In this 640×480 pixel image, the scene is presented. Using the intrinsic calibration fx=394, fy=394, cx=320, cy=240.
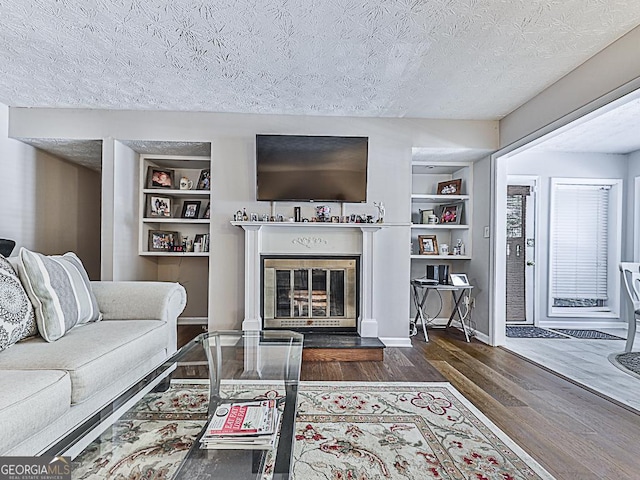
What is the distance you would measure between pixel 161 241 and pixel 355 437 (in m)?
3.40

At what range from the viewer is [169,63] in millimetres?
2895

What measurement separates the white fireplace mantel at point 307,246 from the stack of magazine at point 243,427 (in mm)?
2335

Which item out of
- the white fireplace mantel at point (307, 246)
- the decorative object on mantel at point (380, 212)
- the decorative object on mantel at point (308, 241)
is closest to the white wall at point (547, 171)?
the decorative object on mantel at point (380, 212)

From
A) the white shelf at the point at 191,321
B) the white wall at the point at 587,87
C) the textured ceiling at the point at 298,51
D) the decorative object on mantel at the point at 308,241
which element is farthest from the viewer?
the white shelf at the point at 191,321

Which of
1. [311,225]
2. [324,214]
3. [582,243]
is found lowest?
[582,243]

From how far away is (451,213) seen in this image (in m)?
4.80

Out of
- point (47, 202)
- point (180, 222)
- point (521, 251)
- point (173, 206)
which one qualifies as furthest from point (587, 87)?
point (47, 202)

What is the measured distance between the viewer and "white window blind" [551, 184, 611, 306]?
526 cm

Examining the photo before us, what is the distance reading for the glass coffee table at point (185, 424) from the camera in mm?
1084

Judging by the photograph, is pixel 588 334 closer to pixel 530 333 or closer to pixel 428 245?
pixel 530 333

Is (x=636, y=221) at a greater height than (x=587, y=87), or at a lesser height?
lesser

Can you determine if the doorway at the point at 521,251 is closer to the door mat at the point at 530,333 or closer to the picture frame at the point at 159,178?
the door mat at the point at 530,333

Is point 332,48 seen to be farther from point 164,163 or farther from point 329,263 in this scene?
point 164,163

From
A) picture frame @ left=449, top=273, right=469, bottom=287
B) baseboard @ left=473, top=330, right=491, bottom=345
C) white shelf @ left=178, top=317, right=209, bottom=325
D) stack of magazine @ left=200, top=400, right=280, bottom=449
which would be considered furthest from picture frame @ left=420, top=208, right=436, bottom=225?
stack of magazine @ left=200, top=400, right=280, bottom=449
